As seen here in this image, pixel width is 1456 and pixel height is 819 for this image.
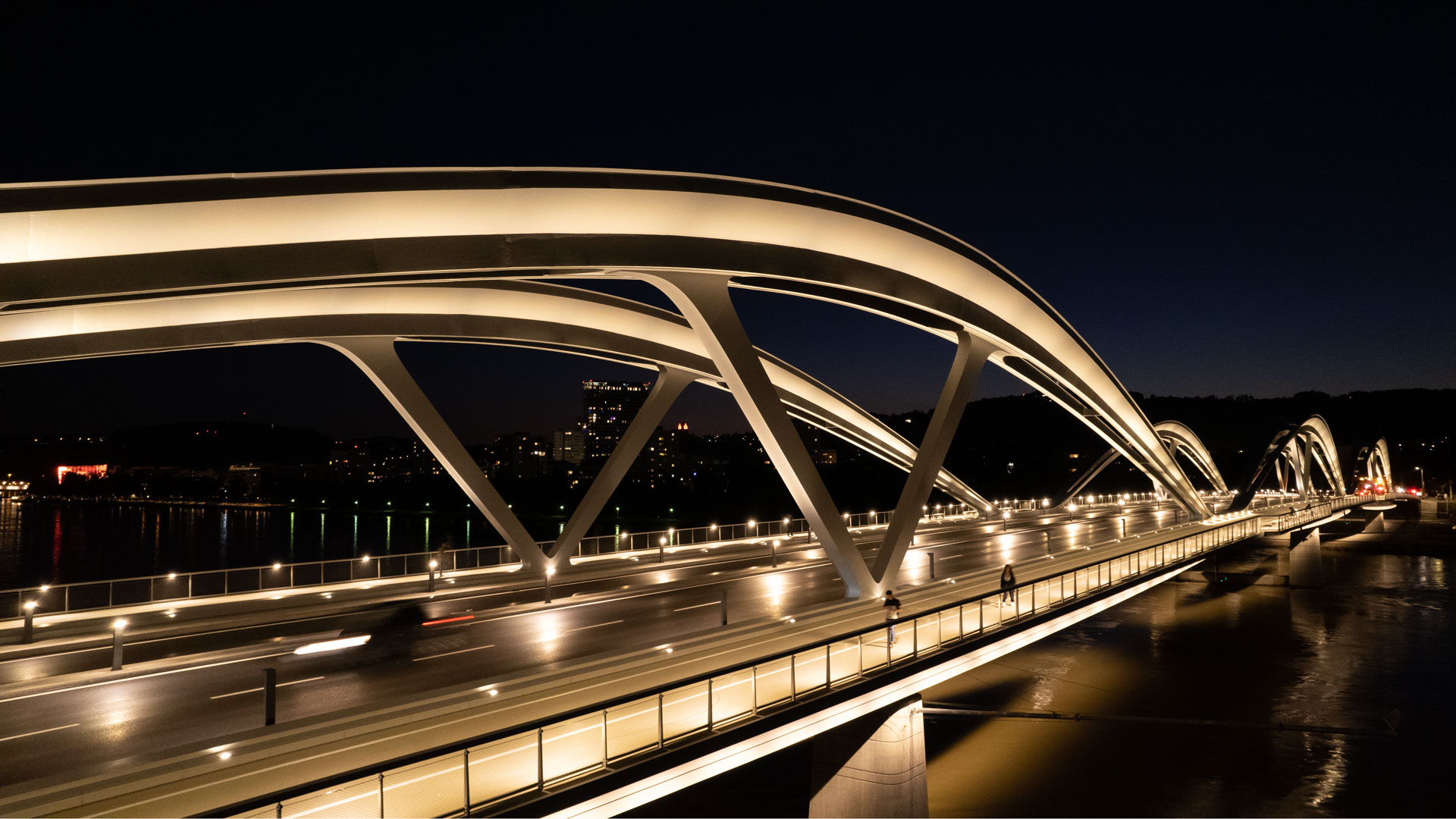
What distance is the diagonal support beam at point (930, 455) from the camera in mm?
17062

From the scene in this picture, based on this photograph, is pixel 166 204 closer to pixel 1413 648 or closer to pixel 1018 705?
pixel 1018 705

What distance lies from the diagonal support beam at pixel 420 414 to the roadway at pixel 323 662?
218cm

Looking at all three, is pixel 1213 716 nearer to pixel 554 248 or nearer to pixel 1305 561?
pixel 554 248

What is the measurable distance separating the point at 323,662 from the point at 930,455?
12.2 meters

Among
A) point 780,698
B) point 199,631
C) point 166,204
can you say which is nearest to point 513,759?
point 780,698

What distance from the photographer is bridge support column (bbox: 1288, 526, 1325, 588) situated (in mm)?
56406

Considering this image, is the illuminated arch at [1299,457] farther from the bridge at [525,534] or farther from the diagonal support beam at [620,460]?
the diagonal support beam at [620,460]

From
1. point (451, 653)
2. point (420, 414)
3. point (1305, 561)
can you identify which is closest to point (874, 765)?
point (451, 653)

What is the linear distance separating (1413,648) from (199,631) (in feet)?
152

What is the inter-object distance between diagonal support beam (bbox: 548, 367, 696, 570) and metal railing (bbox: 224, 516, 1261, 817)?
989 centimetres

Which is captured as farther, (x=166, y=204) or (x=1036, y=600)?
(x=1036, y=600)

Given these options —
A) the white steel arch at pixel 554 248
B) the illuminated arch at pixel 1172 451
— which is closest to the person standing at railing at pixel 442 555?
the white steel arch at pixel 554 248

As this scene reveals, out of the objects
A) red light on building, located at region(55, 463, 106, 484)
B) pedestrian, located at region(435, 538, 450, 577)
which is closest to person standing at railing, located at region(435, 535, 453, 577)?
pedestrian, located at region(435, 538, 450, 577)

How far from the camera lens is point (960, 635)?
1459cm
